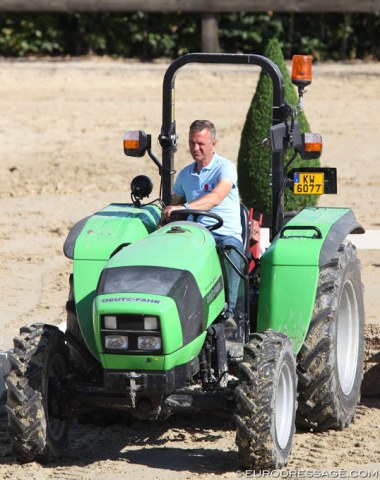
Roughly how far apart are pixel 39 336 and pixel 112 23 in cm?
1249

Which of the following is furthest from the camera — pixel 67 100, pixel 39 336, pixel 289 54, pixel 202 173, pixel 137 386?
pixel 289 54

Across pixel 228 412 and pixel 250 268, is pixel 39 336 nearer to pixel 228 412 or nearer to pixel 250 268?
pixel 228 412

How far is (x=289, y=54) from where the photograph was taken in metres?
18.5

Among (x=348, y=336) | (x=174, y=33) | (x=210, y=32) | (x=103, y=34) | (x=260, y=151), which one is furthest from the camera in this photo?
(x=174, y=33)

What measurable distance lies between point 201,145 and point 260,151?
5.01 metres

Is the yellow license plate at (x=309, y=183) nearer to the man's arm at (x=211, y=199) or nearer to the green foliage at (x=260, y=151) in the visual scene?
the man's arm at (x=211, y=199)

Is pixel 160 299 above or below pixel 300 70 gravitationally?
below

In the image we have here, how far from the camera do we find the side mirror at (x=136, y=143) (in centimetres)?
752

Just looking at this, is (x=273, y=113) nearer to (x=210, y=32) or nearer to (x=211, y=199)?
(x=211, y=199)

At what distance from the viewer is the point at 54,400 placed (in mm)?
6625

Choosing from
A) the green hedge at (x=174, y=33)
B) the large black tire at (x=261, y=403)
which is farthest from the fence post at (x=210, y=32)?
the large black tire at (x=261, y=403)

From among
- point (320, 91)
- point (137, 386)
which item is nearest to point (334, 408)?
point (137, 386)

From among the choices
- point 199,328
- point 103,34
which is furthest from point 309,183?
point 103,34

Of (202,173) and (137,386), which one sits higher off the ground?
(202,173)
